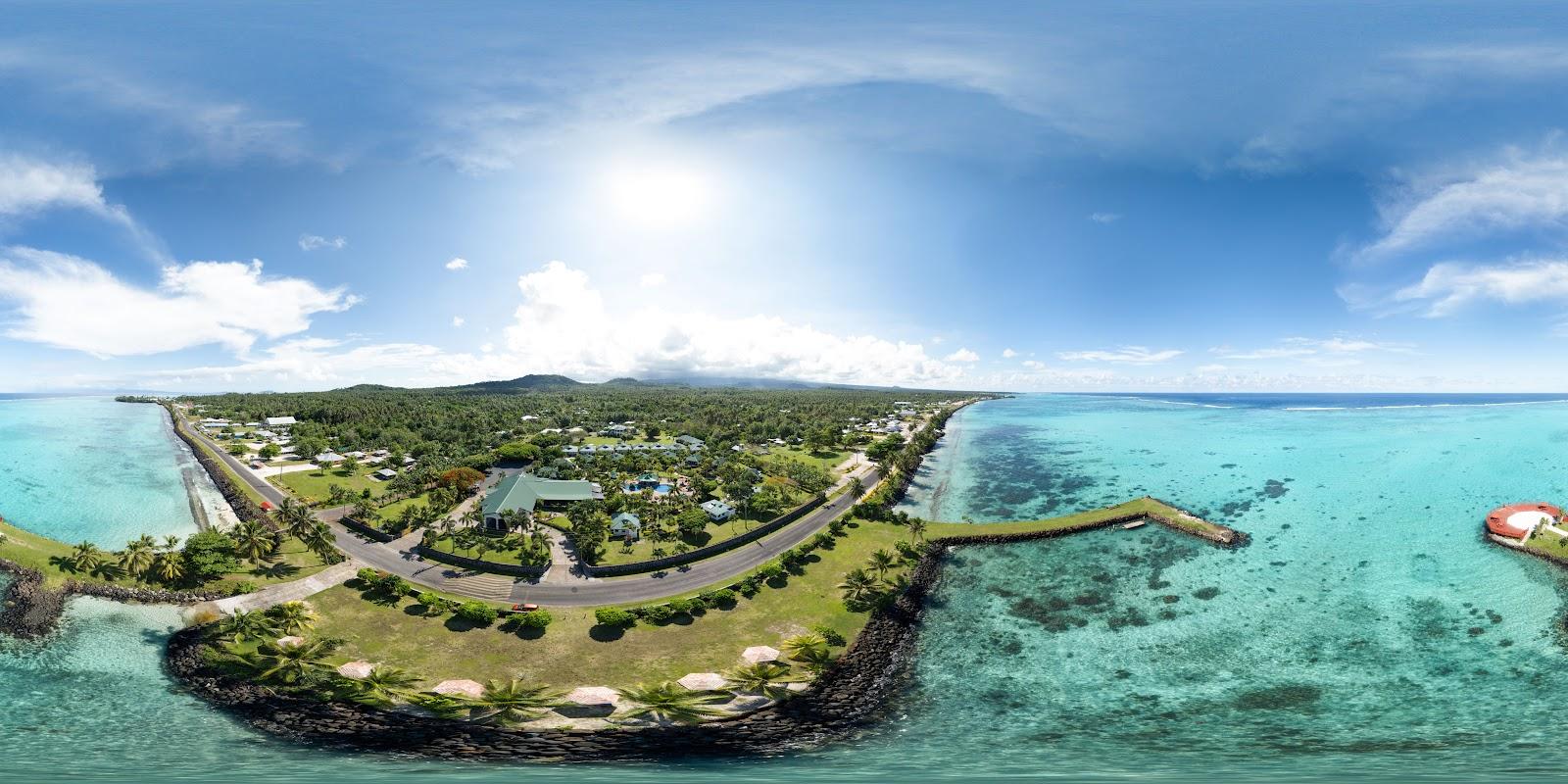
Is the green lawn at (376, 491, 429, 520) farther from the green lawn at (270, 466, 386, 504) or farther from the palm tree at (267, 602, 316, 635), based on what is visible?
the palm tree at (267, 602, 316, 635)

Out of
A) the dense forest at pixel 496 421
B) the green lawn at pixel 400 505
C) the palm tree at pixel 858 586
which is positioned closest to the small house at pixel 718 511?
the palm tree at pixel 858 586

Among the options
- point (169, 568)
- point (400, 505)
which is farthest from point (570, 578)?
point (400, 505)

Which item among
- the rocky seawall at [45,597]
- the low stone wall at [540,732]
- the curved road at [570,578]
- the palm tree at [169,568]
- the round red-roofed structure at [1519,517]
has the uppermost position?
the round red-roofed structure at [1519,517]

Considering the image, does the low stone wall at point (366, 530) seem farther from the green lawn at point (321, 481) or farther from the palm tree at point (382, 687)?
the palm tree at point (382, 687)

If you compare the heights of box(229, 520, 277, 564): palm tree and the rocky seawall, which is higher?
box(229, 520, 277, 564): palm tree

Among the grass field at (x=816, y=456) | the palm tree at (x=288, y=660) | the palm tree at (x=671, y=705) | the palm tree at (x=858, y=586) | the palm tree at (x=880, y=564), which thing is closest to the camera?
the palm tree at (x=671, y=705)

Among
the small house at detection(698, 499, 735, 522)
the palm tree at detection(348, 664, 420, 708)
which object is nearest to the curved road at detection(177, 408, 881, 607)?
the small house at detection(698, 499, 735, 522)

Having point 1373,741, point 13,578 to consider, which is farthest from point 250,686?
point 1373,741

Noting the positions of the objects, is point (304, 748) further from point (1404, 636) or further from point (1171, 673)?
point (1404, 636)
